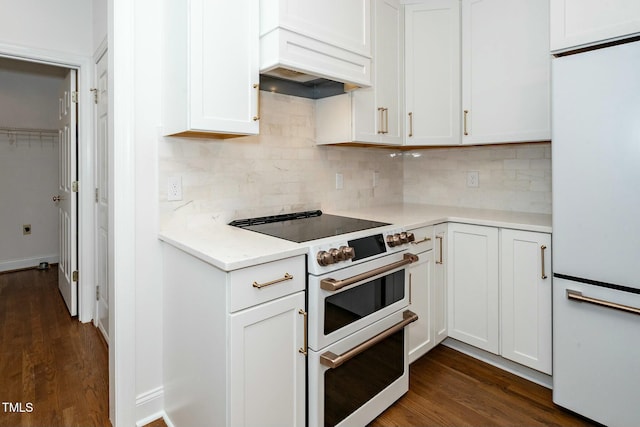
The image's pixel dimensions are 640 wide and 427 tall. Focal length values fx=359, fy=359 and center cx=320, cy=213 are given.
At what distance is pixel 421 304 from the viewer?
215cm

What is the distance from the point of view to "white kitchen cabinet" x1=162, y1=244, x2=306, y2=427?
49.4 inches

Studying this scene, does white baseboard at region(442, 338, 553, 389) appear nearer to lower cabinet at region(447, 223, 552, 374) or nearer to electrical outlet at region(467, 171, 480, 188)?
lower cabinet at region(447, 223, 552, 374)

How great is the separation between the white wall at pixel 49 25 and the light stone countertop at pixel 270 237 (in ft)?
6.10

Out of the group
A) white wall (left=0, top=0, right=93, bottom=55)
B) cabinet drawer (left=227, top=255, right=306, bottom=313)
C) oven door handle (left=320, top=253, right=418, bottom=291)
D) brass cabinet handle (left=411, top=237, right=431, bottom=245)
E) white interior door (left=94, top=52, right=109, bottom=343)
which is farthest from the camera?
white interior door (left=94, top=52, right=109, bottom=343)

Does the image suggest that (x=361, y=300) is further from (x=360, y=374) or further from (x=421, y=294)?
(x=421, y=294)

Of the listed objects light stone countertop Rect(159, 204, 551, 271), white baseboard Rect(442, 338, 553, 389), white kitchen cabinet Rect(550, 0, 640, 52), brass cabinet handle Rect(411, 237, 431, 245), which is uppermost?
white kitchen cabinet Rect(550, 0, 640, 52)

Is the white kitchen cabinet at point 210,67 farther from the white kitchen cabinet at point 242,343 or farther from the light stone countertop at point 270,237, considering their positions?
the white kitchen cabinet at point 242,343

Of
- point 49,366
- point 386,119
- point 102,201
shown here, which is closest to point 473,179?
point 386,119

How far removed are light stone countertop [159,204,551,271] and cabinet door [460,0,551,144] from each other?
507mm

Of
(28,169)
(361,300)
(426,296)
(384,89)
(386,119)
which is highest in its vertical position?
(384,89)

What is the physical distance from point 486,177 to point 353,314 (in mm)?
1687

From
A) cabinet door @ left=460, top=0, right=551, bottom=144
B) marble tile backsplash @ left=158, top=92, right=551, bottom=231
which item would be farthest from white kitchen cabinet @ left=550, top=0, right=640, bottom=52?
marble tile backsplash @ left=158, top=92, right=551, bottom=231

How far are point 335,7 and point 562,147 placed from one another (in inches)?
51.9

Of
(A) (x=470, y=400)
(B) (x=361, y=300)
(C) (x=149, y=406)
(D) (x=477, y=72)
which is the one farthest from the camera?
(D) (x=477, y=72)
